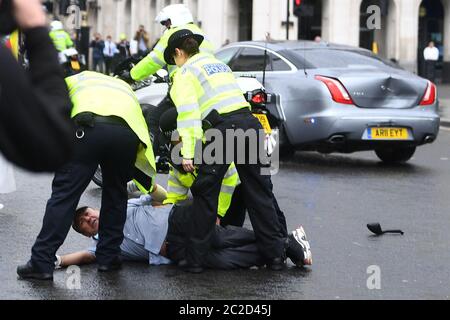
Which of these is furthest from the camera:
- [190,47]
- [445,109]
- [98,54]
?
[98,54]

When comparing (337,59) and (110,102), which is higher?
(110,102)

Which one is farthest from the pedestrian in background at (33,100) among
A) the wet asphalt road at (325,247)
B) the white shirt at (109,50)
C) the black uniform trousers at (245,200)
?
the white shirt at (109,50)

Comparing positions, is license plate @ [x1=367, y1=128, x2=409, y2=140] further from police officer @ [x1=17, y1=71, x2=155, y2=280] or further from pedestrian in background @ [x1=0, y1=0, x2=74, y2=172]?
pedestrian in background @ [x1=0, y1=0, x2=74, y2=172]

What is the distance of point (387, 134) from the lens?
543 inches

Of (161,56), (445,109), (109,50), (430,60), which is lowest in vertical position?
(109,50)

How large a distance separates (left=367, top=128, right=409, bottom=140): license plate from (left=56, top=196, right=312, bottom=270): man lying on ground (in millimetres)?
6129

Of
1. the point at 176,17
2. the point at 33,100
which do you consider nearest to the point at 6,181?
the point at 176,17

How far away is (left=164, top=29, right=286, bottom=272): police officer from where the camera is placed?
292 inches

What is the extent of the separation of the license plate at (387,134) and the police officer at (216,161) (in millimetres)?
6181

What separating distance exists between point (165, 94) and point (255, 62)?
69.7 inches

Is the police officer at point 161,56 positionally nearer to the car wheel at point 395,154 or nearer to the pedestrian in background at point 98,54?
the car wheel at point 395,154

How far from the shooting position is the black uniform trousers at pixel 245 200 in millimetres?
7418

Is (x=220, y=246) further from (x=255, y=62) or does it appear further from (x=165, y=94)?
(x=255, y=62)
